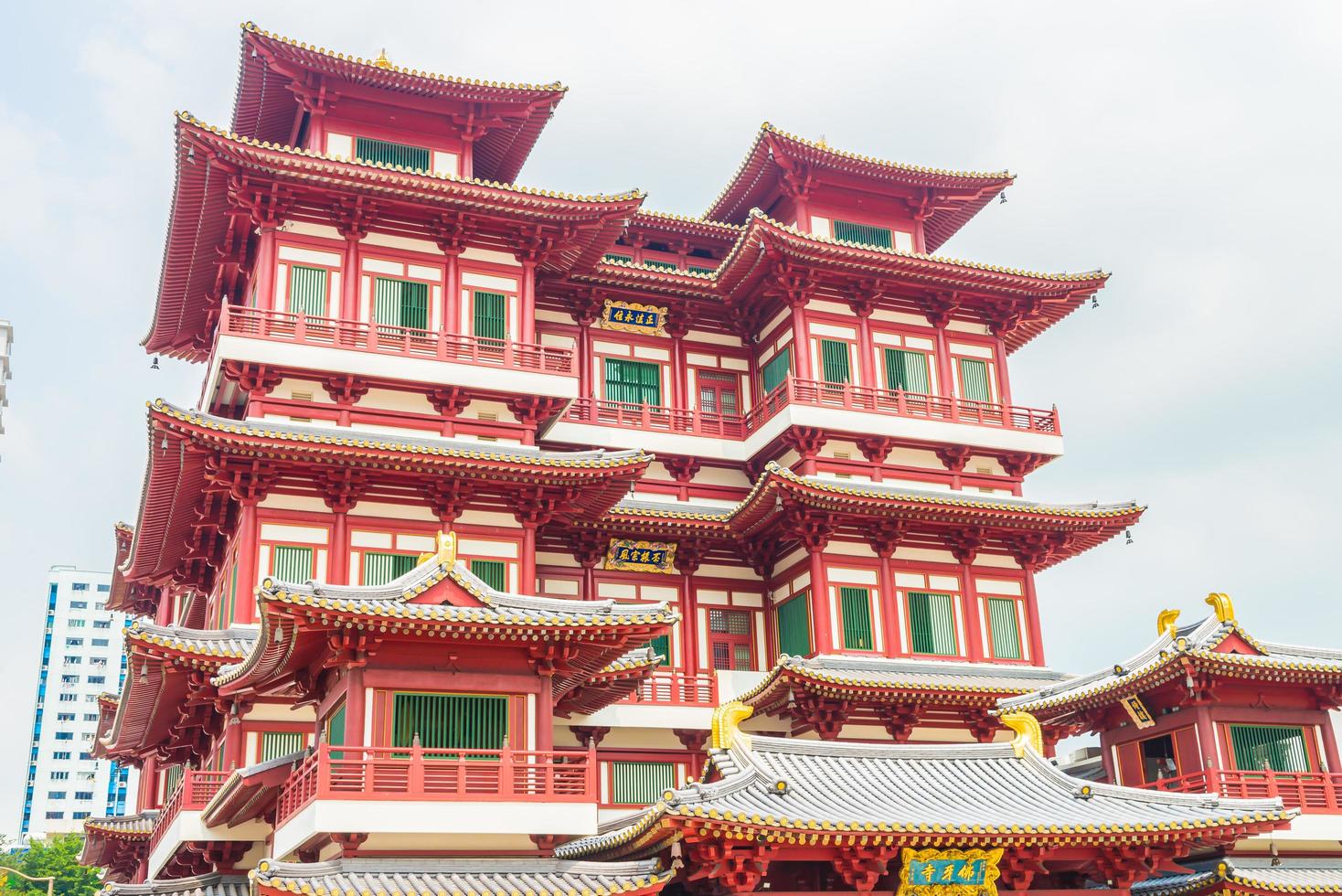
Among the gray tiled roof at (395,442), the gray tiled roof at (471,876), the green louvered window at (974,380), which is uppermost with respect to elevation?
the green louvered window at (974,380)

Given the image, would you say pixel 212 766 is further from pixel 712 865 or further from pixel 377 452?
pixel 712 865

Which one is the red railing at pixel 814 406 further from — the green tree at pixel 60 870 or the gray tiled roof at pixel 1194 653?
the green tree at pixel 60 870

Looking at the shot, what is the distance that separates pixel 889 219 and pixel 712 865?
25949mm

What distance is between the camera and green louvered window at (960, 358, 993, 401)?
37.9 metres

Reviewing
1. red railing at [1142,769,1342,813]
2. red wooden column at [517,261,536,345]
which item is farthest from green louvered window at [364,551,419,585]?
red railing at [1142,769,1342,813]

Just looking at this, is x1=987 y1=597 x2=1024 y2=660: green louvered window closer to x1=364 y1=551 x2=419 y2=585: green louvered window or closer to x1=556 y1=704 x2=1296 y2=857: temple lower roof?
x1=556 y1=704 x2=1296 y2=857: temple lower roof

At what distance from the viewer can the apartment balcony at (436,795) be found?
19.3m

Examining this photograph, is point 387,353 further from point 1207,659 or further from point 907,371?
point 1207,659

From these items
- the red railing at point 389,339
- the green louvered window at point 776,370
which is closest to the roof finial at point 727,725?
the red railing at point 389,339

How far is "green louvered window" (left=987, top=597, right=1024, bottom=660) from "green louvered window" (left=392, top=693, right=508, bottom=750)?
1812 centimetres

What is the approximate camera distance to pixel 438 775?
2005 cm

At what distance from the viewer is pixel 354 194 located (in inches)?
1252

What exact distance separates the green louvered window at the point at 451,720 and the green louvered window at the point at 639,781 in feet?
→ 38.2

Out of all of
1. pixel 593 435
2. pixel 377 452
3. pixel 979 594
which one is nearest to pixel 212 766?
pixel 377 452
